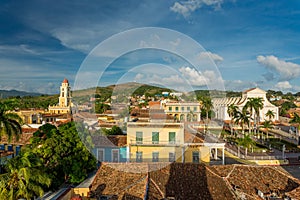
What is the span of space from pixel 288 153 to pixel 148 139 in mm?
15038

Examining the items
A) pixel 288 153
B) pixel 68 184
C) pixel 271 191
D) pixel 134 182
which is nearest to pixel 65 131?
pixel 68 184

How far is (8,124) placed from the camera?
500 inches

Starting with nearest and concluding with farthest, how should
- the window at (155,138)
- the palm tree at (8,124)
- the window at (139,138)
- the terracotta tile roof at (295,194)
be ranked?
1. the terracotta tile roof at (295,194)
2. the palm tree at (8,124)
3. the window at (155,138)
4. the window at (139,138)

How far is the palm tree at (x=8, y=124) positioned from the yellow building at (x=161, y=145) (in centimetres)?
738

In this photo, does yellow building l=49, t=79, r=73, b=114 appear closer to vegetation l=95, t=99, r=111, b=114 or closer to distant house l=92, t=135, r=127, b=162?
vegetation l=95, t=99, r=111, b=114

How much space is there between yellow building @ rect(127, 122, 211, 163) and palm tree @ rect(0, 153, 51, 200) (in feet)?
26.0

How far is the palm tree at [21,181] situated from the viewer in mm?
10008

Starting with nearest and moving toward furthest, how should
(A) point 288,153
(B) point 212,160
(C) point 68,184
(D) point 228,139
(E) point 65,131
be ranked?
(C) point 68,184
(E) point 65,131
(B) point 212,160
(A) point 288,153
(D) point 228,139

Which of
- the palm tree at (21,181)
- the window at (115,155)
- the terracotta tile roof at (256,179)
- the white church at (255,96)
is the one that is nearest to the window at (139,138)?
the window at (115,155)

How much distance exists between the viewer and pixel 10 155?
61.3 feet

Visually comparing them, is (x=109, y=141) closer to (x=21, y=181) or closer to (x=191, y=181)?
(x=191, y=181)

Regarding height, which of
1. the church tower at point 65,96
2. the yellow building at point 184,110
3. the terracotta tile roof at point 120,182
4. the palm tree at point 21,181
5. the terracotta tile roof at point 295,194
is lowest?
the terracotta tile roof at point 120,182

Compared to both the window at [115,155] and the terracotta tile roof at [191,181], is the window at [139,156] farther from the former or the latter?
the terracotta tile roof at [191,181]

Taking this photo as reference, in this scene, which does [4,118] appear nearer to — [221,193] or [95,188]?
[95,188]
